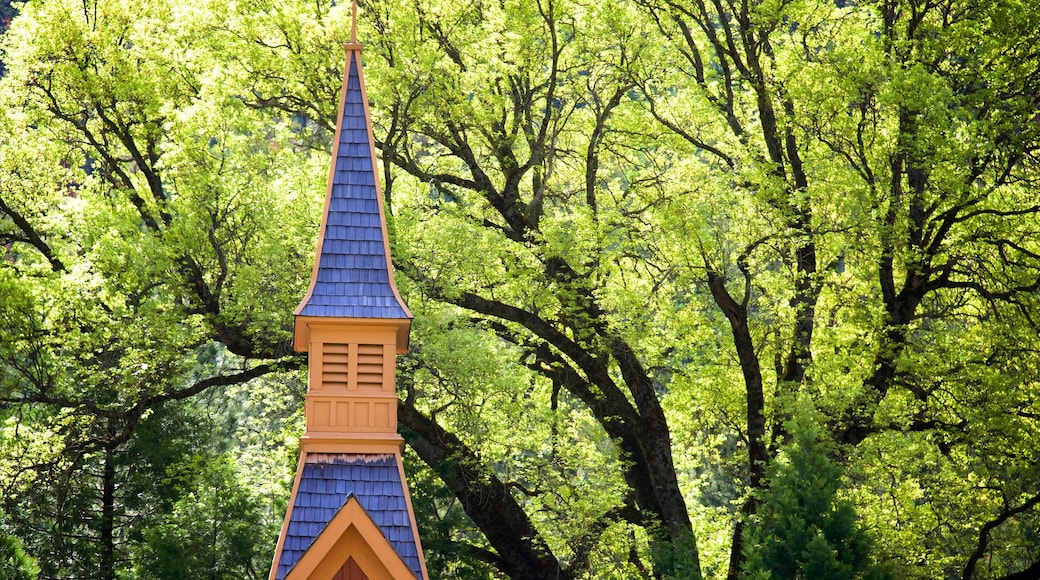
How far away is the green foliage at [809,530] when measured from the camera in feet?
54.6

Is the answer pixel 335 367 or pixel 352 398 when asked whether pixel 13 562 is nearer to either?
pixel 335 367

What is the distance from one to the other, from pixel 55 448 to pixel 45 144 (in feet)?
19.7

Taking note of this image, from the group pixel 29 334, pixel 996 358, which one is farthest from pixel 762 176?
pixel 29 334

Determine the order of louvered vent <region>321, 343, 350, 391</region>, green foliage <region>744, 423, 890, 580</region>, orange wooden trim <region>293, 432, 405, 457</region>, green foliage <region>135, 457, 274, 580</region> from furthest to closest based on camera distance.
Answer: green foliage <region>135, 457, 274, 580</region> → green foliage <region>744, 423, 890, 580</region> → louvered vent <region>321, 343, 350, 391</region> → orange wooden trim <region>293, 432, 405, 457</region>

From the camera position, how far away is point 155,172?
880 inches

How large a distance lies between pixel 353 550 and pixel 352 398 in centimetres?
158

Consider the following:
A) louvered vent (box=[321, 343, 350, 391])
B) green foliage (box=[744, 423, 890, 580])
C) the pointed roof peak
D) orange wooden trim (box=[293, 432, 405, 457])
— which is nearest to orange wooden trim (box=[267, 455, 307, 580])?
orange wooden trim (box=[293, 432, 405, 457])

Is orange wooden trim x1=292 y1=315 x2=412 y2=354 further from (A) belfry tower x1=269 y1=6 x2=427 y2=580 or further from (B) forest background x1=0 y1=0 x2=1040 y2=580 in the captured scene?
(B) forest background x1=0 y1=0 x2=1040 y2=580

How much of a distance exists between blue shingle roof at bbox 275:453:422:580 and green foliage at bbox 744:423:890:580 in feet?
17.0

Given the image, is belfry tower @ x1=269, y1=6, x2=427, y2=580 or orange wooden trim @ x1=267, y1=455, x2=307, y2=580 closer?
orange wooden trim @ x1=267, y1=455, x2=307, y2=580

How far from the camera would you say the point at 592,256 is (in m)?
21.4

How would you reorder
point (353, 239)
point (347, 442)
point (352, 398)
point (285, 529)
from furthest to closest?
1. point (353, 239)
2. point (352, 398)
3. point (347, 442)
4. point (285, 529)

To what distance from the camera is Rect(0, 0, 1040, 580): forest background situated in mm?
19047

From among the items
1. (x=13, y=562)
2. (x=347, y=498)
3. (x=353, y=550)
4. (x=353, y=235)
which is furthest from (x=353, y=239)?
(x=13, y=562)
